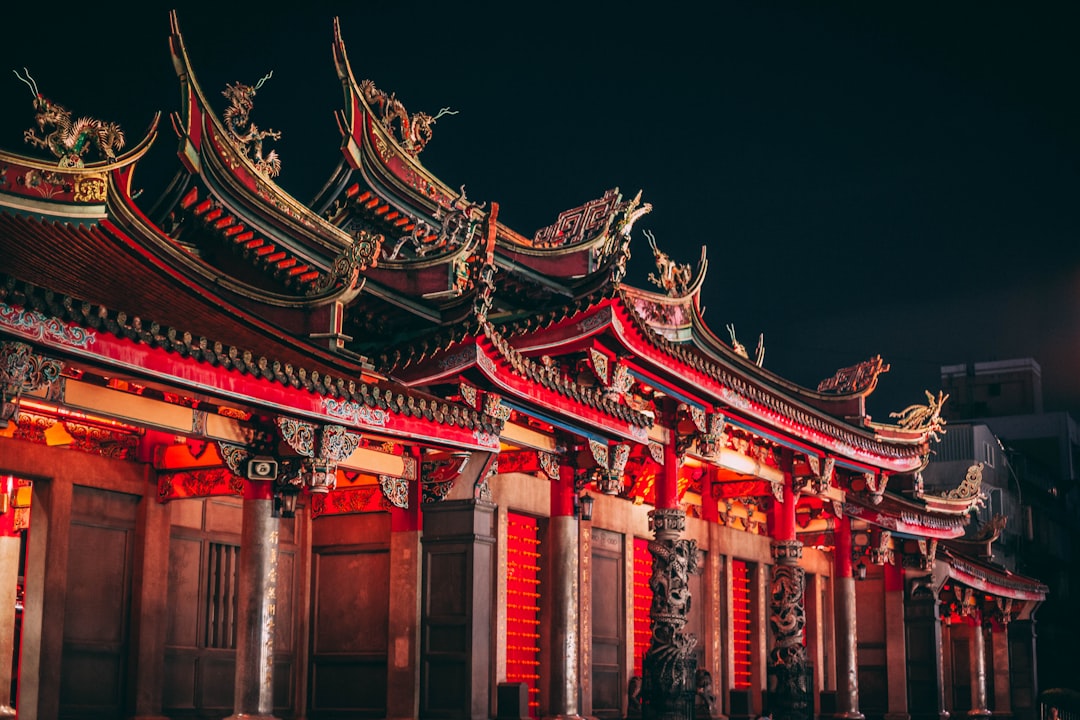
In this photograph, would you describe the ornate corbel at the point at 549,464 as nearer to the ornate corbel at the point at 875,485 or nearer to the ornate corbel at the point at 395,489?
the ornate corbel at the point at 395,489

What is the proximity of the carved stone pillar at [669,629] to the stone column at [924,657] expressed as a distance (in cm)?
1268

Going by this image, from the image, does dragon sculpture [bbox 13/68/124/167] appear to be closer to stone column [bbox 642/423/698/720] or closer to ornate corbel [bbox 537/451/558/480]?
ornate corbel [bbox 537/451/558/480]

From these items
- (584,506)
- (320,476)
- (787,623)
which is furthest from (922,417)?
(320,476)

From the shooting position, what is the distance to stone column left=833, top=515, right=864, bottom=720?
24.9 m

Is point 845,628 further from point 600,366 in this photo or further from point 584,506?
point 600,366

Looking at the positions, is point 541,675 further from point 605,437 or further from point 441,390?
point 441,390

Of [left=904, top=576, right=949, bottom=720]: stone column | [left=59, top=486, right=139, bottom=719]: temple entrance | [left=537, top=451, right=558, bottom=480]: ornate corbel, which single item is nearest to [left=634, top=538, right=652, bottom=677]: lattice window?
[left=537, top=451, right=558, bottom=480]: ornate corbel

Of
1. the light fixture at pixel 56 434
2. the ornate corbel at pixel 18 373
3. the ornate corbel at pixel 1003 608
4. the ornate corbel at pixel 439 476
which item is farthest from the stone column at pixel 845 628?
the ornate corbel at pixel 18 373

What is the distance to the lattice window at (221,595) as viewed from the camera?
587 inches

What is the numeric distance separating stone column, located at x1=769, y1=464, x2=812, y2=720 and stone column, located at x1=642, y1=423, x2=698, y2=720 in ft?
14.4

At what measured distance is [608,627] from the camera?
1998 centimetres

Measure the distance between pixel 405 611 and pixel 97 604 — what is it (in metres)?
3.47

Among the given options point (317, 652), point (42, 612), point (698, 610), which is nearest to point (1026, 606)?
point (698, 610)

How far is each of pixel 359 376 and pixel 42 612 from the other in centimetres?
401
